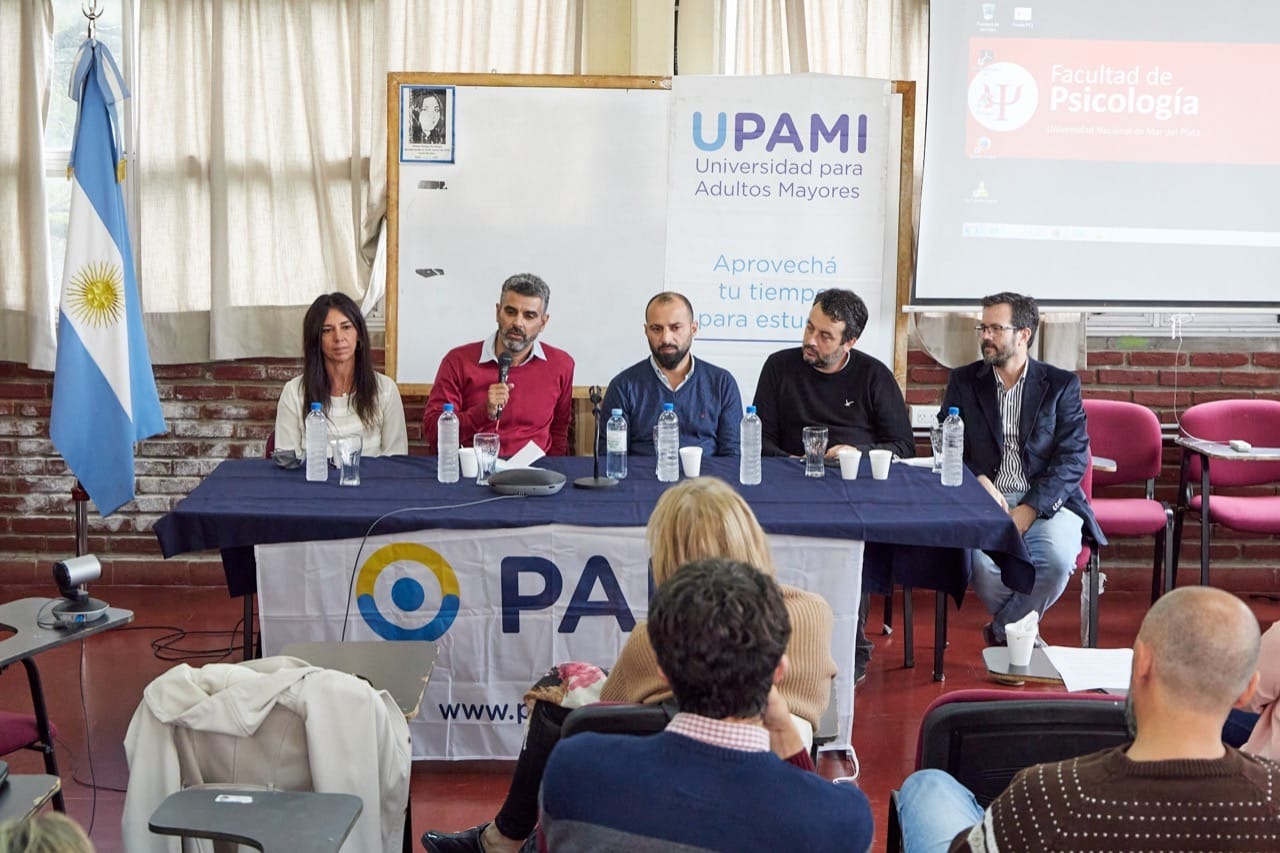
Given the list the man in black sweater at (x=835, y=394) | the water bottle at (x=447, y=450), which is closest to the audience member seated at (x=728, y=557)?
the water bottle at (x=447, y=450)

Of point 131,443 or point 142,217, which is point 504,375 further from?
point 142,217

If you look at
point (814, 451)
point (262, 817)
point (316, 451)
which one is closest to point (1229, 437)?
point (814, 451)

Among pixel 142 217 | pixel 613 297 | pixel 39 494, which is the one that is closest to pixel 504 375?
pixel 613 297

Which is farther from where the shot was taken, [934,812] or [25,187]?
[25,187]

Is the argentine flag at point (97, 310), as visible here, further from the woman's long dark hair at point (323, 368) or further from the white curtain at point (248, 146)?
the woman's long dark hair at point (323, 368)

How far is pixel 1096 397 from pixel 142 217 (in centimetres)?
399

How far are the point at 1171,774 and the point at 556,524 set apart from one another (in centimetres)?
206

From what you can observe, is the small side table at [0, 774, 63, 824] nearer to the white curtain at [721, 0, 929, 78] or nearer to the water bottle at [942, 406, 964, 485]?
the water bottle at [942, 406, 964, 485]

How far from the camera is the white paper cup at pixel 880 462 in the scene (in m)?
3.87

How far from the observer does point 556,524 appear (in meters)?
3.41

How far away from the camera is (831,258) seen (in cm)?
507

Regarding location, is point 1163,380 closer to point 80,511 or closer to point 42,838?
point 80,511

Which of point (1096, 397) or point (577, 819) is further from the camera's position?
point (1096, 397)

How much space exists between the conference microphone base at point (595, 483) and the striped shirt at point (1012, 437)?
1479mm
